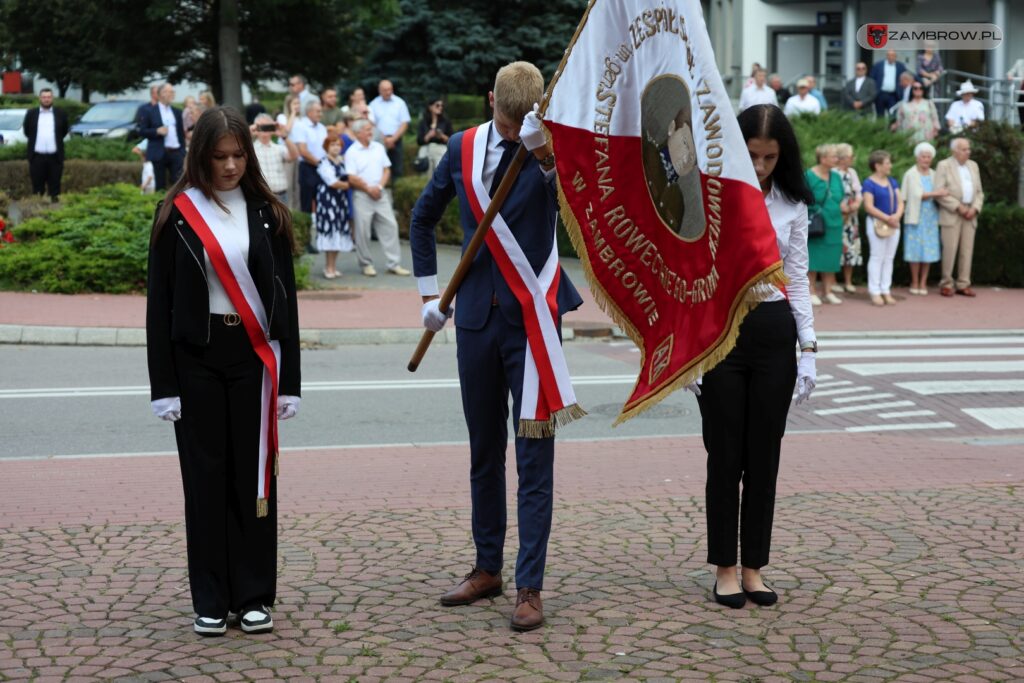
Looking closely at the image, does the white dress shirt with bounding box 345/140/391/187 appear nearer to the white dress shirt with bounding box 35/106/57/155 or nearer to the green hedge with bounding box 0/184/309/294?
the green hedge with bounding box 0/184/309/294

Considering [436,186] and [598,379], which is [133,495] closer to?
[436,186]

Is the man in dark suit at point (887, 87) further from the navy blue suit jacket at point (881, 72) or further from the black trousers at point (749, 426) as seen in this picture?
the black trousers at point (749, 426)

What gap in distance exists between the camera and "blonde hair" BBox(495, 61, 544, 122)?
17.8 ft

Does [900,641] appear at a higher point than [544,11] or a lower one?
lower

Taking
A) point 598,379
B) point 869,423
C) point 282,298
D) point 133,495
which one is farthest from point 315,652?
point 598,379

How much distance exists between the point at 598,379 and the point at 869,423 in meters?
2.72

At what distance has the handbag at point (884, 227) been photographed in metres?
17.7

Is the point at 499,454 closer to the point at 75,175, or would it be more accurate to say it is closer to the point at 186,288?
the point at 186,288

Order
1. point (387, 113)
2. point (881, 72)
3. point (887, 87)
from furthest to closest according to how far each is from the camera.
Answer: point (881, 72), point (887, 87), point (387, 113)

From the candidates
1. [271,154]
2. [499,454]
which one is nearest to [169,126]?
[271,154]

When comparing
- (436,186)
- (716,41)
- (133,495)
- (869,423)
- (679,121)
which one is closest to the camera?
(679,121)

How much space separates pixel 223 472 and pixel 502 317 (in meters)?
1.19

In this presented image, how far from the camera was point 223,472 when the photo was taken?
17.8 feet

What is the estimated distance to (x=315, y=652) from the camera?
518 cm
